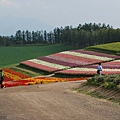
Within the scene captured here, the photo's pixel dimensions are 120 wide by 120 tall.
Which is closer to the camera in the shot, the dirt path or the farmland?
the dirt path

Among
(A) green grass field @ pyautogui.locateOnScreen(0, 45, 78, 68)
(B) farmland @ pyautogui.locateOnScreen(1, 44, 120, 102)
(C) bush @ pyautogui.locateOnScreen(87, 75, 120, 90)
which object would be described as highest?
(C) bush @ pyautogui.locateOnScreen(87, 75, 120, 90)

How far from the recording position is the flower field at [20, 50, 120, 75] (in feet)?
126

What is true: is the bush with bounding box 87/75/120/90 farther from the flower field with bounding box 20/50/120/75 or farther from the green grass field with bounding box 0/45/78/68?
the green grass field with bounding box 0/45/78/68

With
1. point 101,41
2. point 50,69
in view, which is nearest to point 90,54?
point 50,69

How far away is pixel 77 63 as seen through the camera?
45.2 meters

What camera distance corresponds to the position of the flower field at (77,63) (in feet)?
126

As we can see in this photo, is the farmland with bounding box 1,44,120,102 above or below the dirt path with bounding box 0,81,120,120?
below

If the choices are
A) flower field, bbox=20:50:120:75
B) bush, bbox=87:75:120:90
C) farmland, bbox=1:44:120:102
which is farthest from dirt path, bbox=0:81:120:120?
flower field, bbox=20:50:120:75

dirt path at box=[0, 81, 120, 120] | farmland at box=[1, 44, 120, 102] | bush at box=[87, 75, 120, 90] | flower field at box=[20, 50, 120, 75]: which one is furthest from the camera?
flower field at box=[20, 50, 120, 75]

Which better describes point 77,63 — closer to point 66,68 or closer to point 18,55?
point 66,68

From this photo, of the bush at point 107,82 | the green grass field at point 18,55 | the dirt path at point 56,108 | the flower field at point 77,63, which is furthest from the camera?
the green grass field at point 18,55

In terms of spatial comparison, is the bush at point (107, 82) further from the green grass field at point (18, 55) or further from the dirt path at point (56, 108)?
the green grass field at point (18, 55)

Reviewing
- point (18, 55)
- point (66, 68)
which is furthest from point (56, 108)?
point (18, 55)

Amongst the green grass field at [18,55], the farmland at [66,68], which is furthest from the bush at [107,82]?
the green grass field at [18,55]
